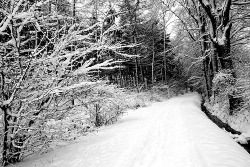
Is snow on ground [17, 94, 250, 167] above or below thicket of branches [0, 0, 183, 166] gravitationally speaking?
below

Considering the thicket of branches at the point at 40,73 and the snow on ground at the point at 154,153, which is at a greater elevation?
the thicket of branches at the point at 40,73

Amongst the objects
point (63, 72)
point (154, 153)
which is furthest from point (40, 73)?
point (154, 153)

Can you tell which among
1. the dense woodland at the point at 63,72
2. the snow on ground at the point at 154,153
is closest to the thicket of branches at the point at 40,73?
the dense woodland at the point at 63,72

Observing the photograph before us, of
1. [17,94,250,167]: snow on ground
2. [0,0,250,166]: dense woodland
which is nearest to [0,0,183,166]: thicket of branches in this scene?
[0,0,250,166]: dense woodland

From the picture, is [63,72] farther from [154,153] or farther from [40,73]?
[154,153]

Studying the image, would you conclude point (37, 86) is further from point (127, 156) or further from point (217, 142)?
point (217, 142)

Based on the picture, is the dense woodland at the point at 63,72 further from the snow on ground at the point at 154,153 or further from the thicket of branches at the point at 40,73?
the snow on ground at the point at 154,153

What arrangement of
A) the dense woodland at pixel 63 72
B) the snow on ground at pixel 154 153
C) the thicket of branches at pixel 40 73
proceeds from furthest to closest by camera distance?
the snow on ground at pixel 154 153
the dense woodland at pixel 63 72
the thicket of branches at pixel 40 73

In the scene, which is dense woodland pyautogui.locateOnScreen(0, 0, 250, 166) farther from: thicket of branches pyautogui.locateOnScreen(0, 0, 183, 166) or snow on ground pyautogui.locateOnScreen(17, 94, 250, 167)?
snow on ground pyautogui.locateOnScreen(17, 94, 250, 167)

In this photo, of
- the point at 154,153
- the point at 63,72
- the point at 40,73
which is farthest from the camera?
the point at 154,153

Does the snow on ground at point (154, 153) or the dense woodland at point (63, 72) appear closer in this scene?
the dense woodland at point (63, 72)

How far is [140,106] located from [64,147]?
12.7m

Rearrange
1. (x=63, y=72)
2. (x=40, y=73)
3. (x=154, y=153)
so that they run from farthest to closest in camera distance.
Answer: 1. (x=154, y=153)
2. (x=63, y=72)
3. (x=40, y=73)

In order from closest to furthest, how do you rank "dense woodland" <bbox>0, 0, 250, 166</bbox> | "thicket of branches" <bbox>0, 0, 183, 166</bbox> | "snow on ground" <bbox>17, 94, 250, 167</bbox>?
1. "thicket of branches" <bbox>0, 0, 183, 166</bbox>
2. "dense woodland" <bbox>0, 0, 250, 166</bbox>
3. "snow on ground" <bbox>17, 94, 250, 167</bbox>
